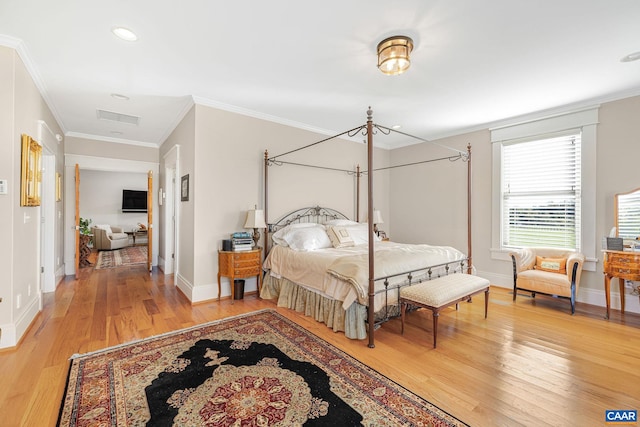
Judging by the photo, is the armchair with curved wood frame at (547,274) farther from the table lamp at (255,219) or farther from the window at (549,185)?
the table lamp at (255,219)

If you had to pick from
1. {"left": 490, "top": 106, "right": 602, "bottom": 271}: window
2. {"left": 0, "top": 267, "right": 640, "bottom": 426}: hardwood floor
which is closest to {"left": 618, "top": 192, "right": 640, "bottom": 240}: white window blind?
{"left": 490, "top": 106, "right": 602, "bottom": 271}: window

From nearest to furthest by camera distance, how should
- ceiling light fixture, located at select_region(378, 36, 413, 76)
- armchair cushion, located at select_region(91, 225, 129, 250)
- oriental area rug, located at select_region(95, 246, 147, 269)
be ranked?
1. ceiling light fixture, located at select_region(378, 36, 413, 76)
2. oriental area rug, located at select_region(95, 246, 147, 269)
3. armchair cushion, located at select_region(91, 225, 129, 250)

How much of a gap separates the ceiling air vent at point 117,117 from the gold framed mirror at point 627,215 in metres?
6.73

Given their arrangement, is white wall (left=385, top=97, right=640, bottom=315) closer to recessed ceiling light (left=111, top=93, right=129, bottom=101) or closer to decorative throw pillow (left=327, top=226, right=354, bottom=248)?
decorative throw pillow (left=327, top=226, right=354, bottom=248)

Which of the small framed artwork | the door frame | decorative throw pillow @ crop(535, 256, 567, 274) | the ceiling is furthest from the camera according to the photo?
the door frame

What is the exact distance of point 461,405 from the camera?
71.7 inches

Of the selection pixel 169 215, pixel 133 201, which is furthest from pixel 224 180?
pixel 133 201

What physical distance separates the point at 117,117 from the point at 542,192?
21.4ft

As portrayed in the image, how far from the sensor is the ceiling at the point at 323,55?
2.10m

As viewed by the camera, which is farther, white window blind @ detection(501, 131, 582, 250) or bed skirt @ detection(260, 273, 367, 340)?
white window blind @ detection(501, 131, 582, 250)

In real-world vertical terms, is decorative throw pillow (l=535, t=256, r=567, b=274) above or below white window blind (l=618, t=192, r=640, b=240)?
below

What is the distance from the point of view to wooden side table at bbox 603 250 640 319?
3.08 metres

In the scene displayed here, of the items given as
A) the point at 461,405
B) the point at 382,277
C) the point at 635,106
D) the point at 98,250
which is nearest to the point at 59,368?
the point at 382,277

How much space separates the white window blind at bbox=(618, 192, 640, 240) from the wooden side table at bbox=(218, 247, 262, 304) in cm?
458
